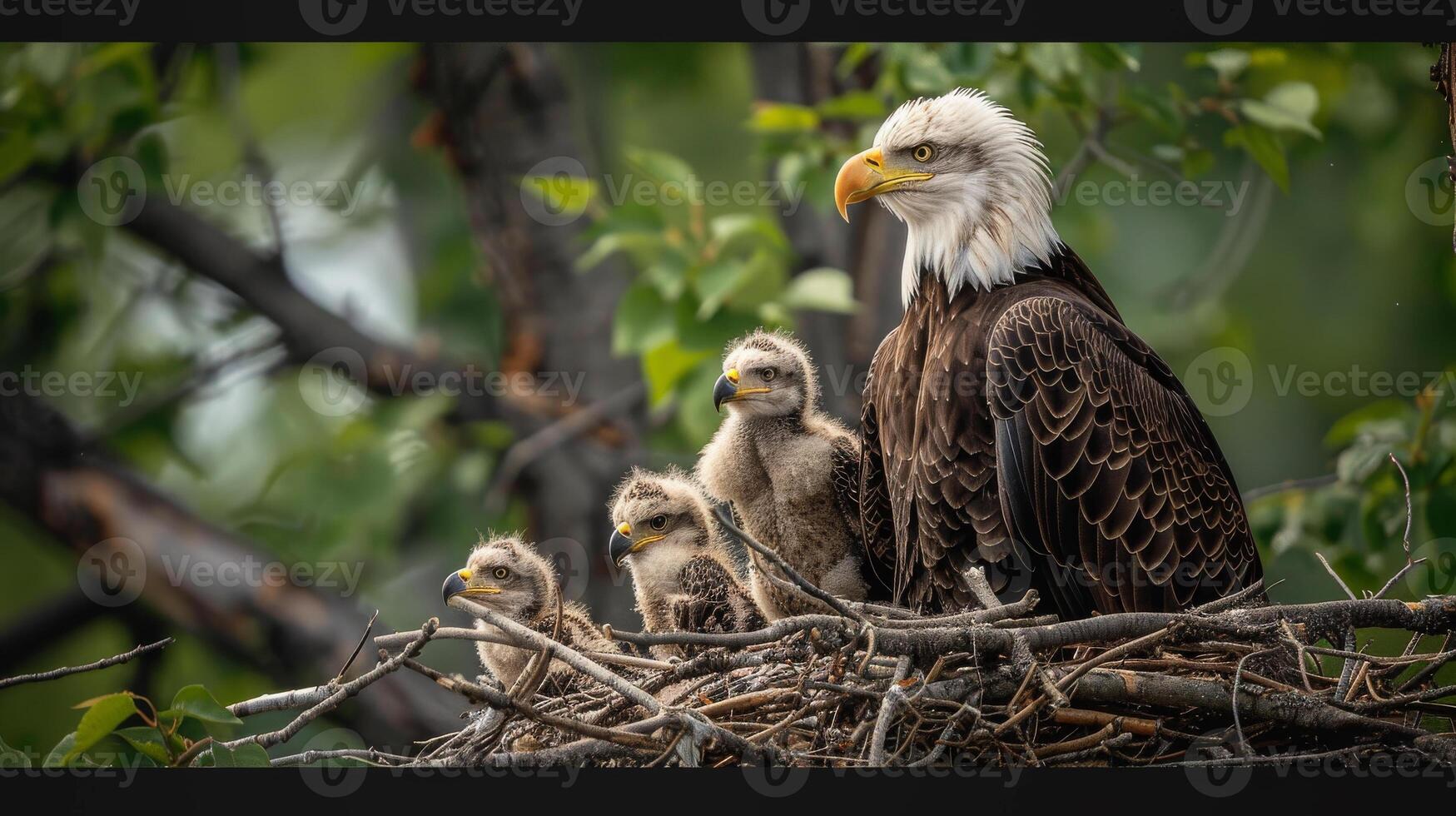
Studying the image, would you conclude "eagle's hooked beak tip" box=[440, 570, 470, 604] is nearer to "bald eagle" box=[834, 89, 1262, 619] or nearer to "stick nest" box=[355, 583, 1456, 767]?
"stick nest" box=[355, 583, 1456, 767]

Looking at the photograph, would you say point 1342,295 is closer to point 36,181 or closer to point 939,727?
point 939,727

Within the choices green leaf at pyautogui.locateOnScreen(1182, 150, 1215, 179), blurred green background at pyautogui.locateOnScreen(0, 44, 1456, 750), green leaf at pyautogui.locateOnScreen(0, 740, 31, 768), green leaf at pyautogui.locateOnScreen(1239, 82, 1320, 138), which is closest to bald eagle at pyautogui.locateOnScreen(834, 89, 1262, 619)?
blurred green background at pyautogui.locateOnScreen(0, 44, 1456, 750)

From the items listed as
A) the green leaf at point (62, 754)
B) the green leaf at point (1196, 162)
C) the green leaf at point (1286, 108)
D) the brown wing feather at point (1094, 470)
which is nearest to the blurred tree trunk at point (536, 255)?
the green leaf at point (1196, 162)

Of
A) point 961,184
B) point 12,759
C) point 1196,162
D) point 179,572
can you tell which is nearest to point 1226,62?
point 1196,162

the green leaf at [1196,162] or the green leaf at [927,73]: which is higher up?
the green leaf at [927,73]

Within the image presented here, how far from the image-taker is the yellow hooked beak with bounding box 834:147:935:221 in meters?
4.65

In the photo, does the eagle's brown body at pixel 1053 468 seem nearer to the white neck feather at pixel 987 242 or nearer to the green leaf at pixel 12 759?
the white neck feather at pixel 987 242

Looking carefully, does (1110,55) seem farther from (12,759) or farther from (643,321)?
(12,759)

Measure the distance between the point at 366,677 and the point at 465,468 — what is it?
492 centimetres

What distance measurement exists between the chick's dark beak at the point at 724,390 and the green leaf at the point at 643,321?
1756mm

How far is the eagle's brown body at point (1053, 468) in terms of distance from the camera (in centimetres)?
407

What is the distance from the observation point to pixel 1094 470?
13.5 feet

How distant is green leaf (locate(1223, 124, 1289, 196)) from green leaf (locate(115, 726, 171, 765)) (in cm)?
490

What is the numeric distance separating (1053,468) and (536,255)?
497 centimetres
